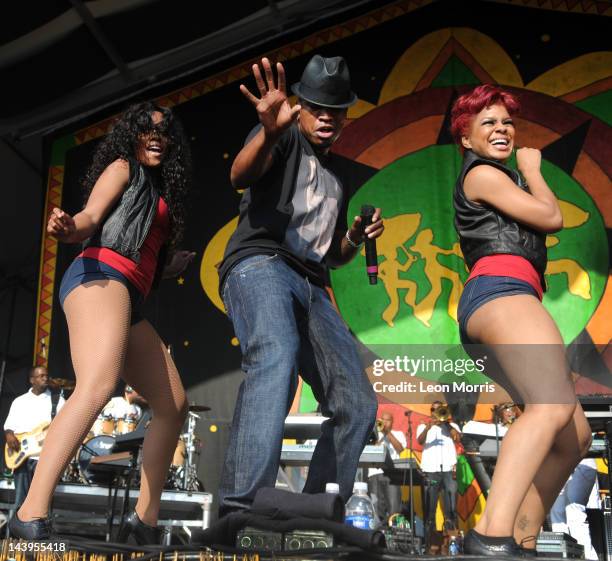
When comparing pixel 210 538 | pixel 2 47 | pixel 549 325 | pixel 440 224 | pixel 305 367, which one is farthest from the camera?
pixel 440 224

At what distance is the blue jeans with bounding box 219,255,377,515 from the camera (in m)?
2.57

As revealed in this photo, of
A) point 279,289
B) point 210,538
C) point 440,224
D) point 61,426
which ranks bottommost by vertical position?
point 210,538

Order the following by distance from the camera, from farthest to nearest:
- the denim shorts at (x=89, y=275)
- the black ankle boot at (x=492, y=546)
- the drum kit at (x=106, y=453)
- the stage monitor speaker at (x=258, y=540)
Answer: the drum kit at (x=106, y=453), the denim shorts at (x=89, y=275), the black ankle boot at (x=492, y=546), the stage monitor speaker at (x=258, y=540)

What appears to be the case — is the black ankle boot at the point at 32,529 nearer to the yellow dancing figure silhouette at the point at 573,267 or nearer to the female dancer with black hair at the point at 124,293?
the female dancer with black hair at the point at 124,293

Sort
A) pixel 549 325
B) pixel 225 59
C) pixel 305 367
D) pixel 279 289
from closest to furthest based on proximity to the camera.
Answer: pixel 549 325
pixel 279 289
pixel 305 367
pixel 225 59

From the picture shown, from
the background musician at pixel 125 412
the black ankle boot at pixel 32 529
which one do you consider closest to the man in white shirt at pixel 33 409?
the background musician at pixel 125 412

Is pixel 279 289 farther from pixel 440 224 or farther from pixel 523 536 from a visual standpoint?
pixel 440 224

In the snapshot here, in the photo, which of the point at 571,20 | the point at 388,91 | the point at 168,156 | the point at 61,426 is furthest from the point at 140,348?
the point at 571,20

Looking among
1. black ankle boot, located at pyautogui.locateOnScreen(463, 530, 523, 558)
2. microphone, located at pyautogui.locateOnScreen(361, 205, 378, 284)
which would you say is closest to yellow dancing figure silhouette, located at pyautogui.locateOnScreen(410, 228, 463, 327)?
microphone, located at pyautogui.locateOnScreen(361, 205, 378, 284)

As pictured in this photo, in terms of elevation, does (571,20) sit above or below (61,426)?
above

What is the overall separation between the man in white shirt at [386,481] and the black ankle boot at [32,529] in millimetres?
6280

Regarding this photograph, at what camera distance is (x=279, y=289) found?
9.16 feet

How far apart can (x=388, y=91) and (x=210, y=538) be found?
8.89 metres

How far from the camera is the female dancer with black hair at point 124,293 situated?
2.75 m
